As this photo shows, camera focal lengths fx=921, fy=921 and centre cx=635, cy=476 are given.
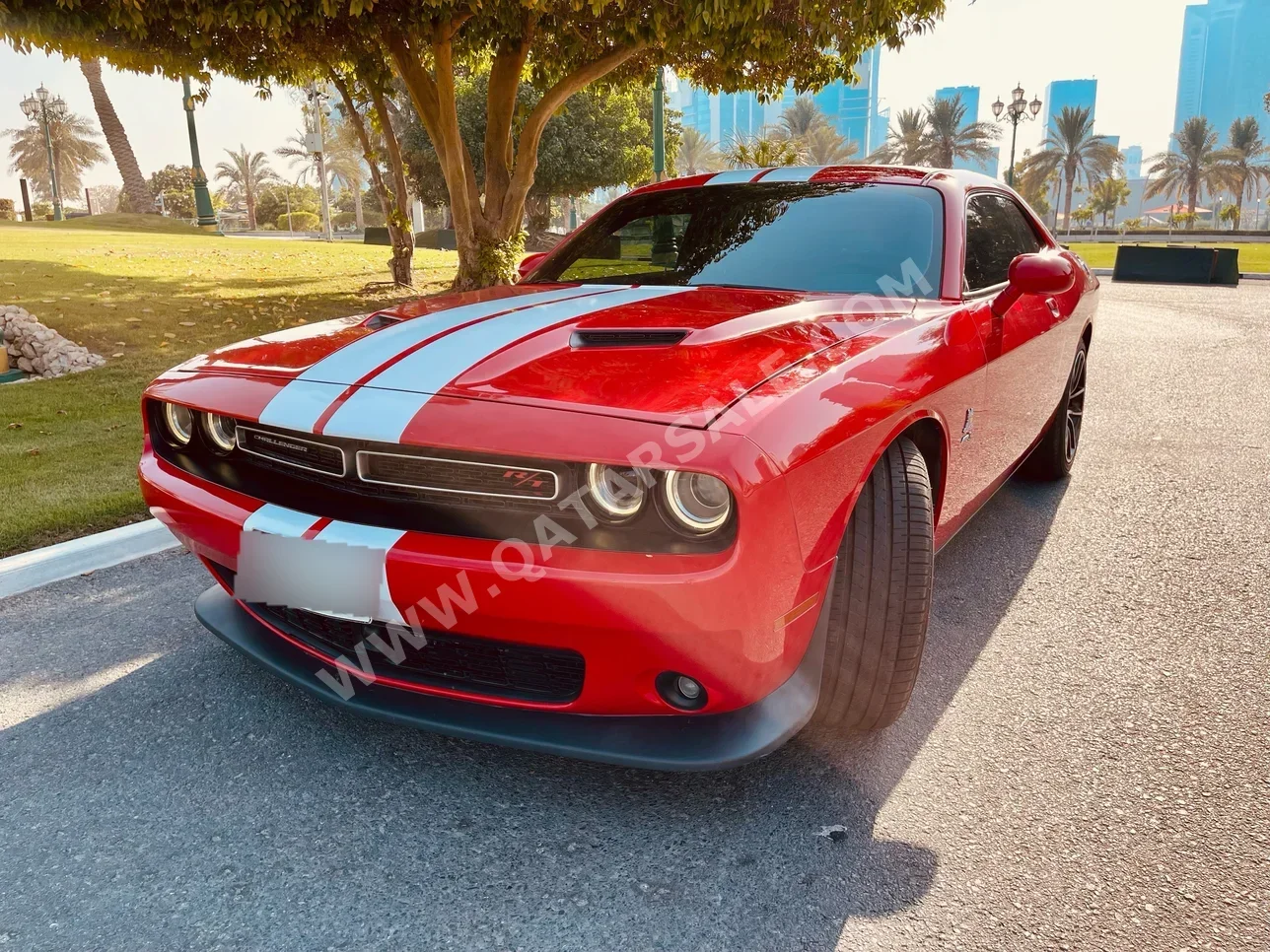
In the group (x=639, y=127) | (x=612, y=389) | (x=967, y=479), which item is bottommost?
(x=967, y=479)

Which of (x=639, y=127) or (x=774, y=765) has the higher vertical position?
(x=639, y=127)

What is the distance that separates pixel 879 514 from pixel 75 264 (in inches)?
520

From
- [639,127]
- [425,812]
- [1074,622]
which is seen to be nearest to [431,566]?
[425,812]

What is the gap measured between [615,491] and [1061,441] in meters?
3.01

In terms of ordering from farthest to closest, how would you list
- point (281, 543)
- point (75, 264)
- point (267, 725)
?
1. point (75, 264)
2. point (267, 725)
3. point (281, 543)

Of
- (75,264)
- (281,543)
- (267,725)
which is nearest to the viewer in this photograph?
(281,543)

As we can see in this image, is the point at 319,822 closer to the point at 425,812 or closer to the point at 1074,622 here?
the point at 425,812

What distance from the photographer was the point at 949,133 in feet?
161

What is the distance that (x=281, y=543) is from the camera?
70.1 inches

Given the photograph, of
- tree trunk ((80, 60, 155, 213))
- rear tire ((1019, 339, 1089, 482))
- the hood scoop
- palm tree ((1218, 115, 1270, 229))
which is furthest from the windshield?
palm tree ((1218, 115, 1270, 229))

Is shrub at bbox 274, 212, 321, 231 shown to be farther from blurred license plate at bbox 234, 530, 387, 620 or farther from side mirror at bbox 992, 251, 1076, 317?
blurred license plate at bbox 234, 530, 387, 620

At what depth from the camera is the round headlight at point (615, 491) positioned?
1.58 m

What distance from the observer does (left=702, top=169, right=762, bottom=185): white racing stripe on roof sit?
10.4 ft

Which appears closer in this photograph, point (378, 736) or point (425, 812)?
point (425, 812)
